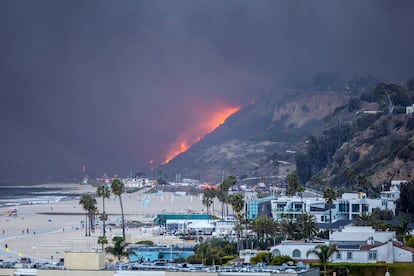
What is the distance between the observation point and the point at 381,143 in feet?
401

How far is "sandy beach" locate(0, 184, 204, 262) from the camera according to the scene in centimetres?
7200

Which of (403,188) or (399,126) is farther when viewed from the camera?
(399,126)

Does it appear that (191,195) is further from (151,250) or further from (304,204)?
(151,250)

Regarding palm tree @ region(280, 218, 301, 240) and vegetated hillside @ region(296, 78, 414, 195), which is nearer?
palm tree @ region(280, 218, 301, 240)

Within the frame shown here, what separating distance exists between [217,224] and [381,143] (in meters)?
41.9

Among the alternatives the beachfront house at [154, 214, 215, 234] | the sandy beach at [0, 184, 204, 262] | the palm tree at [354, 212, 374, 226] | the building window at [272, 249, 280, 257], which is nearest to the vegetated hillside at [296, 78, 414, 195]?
the beachfront house at [154, 214, 215, 234]

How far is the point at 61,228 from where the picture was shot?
9612 centimetres

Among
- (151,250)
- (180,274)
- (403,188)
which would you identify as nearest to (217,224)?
(403,188)

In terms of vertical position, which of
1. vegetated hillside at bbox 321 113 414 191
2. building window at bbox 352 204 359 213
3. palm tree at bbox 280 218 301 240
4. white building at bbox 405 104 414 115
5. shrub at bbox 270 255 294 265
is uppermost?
white building at bbox 405 104 414 115

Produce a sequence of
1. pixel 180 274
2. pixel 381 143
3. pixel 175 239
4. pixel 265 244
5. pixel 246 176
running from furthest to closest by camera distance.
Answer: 1. pixel 246 176
2. pixel 381 143
3. pixel 175 239
4. pixel 265 244
5. pixel 180 274

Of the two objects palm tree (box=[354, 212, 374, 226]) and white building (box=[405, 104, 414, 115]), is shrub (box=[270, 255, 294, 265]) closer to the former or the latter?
palm tree (box=[354, 212, 374, 226])

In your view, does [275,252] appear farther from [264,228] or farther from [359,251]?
[264,228]

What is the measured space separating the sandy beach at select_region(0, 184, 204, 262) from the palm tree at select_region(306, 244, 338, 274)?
1609 cm

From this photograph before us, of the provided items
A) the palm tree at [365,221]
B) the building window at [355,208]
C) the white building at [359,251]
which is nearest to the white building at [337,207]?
the building window at [355,208]
